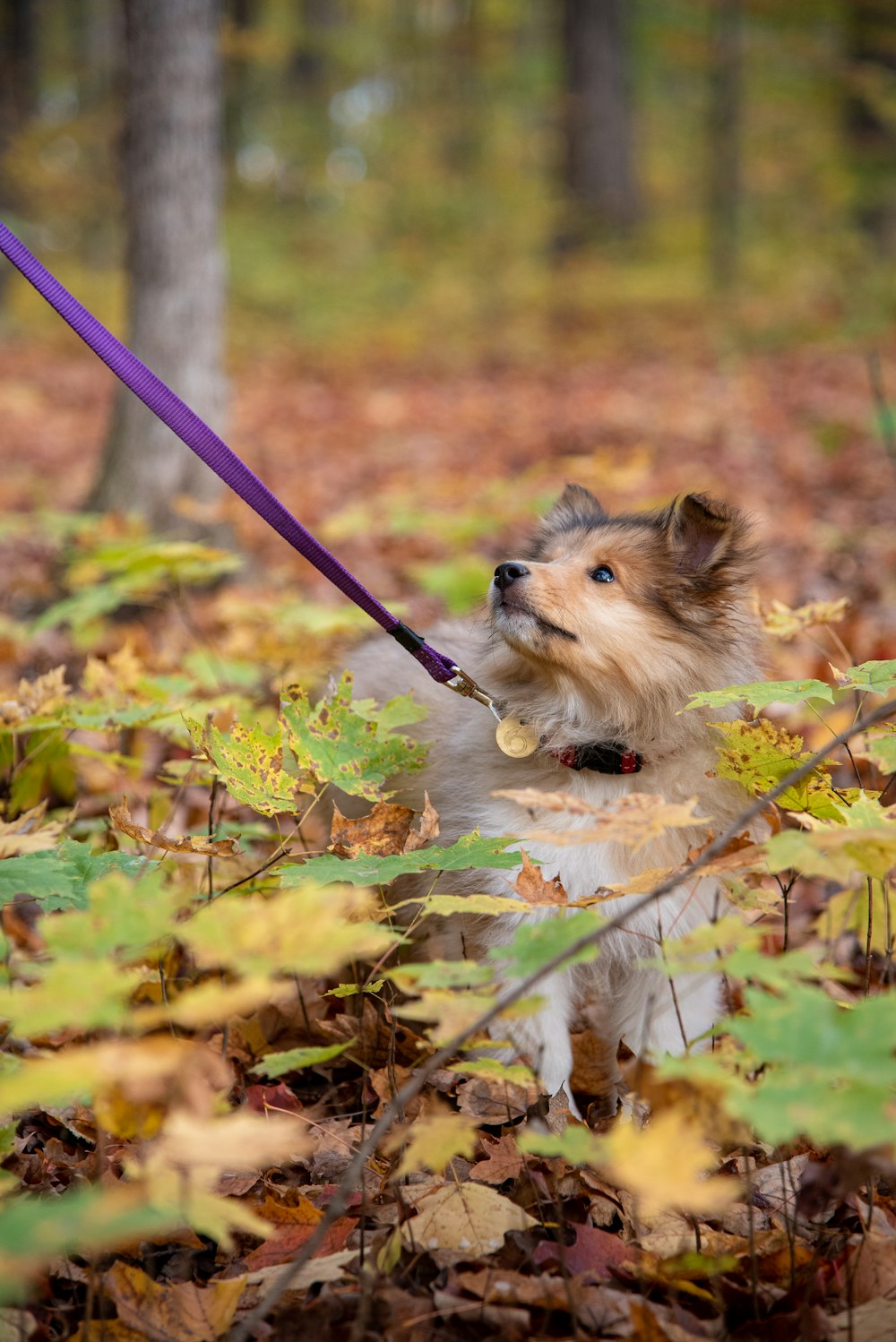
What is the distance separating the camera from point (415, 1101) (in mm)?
2791

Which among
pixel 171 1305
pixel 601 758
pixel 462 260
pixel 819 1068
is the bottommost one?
pixel 171 1305

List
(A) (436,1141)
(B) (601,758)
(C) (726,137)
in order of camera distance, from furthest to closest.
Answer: (C) (726,137) < (B) (601,758) < (A) (436,1141)

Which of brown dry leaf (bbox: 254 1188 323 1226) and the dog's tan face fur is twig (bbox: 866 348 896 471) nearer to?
the dog's tan face fur

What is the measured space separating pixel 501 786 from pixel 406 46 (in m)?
27.4

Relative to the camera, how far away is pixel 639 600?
10.4 feet

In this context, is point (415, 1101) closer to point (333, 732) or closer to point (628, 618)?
point (333, 732)

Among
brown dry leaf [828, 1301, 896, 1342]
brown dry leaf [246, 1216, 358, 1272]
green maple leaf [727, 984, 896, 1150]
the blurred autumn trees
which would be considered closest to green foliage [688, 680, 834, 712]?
green maple leaf [727, 984, 896, 1150]

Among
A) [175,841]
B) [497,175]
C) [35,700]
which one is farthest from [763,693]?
[497,175]

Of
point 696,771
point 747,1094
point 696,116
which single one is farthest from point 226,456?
point 696,116

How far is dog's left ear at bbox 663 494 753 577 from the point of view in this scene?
309cm

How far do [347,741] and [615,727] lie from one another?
33.8 inches

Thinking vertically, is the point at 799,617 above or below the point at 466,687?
above

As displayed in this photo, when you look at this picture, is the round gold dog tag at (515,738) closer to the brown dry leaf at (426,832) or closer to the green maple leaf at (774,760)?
the brown dry leaf at (426,832)

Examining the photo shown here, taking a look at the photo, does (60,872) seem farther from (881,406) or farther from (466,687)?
(881,406)
